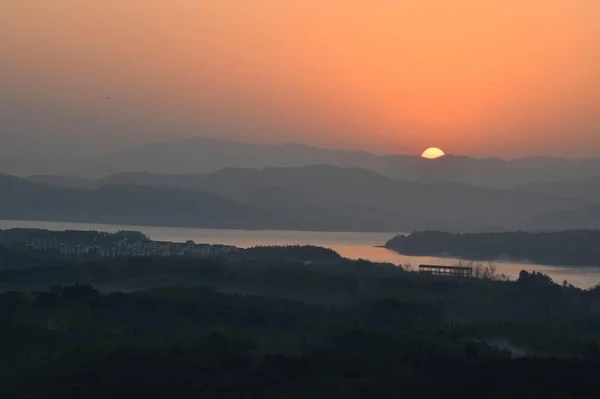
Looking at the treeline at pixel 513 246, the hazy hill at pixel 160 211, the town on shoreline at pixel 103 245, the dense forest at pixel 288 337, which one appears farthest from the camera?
the hazy hill at pixel 160 211

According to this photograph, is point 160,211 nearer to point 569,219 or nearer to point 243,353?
point 569,219

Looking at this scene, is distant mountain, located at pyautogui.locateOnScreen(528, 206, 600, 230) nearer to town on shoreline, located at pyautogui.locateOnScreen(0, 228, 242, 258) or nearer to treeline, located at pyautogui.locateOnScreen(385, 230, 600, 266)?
treeline, located at pyautogui.locateOnScreen(385, 230, 600, 266)

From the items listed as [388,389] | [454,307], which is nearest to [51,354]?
[388,389]

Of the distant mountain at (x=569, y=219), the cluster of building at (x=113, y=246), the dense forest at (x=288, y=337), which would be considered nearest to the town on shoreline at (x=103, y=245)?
the cluster of building at (x=113, y=246)

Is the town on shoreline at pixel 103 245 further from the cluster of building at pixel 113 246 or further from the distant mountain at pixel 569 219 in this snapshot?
the distant mountain at pixel 569 219

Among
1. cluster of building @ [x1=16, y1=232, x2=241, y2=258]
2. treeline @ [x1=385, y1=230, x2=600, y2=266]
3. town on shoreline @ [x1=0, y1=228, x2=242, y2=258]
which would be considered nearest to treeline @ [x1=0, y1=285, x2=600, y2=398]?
town on shoreline @ [x1=0, y1=228, x2=242, y2=258]

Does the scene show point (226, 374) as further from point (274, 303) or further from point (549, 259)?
point (549, 259)
